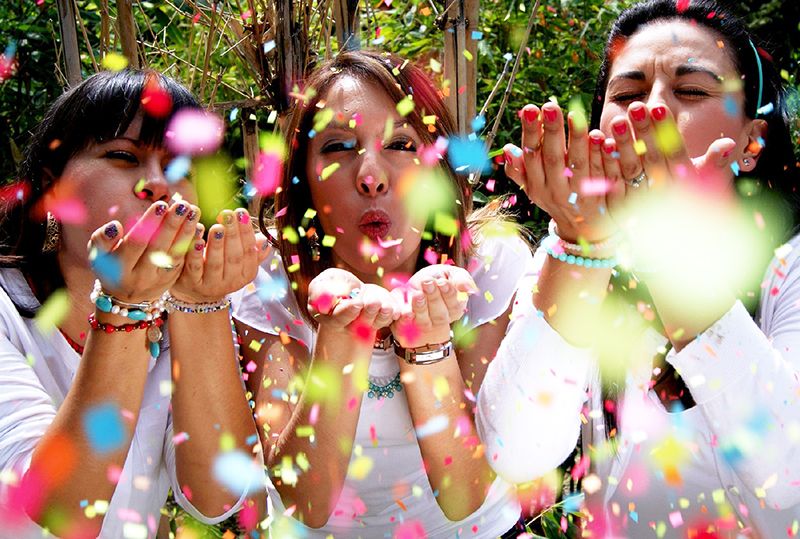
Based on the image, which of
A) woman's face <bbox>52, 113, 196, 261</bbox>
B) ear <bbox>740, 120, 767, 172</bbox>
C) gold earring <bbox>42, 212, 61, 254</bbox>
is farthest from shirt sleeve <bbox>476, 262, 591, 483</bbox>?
gold earring <bbox>42, 212, 61, 254</bbox>

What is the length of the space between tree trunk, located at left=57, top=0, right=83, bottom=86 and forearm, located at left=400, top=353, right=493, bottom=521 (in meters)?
1.13

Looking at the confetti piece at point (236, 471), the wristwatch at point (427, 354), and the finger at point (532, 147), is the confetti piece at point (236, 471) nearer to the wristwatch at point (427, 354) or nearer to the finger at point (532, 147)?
the wristwatch at point (427, 354)

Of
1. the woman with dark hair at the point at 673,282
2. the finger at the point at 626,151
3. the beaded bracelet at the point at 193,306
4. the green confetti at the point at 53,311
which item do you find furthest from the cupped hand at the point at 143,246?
the finger at the point at 626,151

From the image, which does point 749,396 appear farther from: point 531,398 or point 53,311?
point 53,311

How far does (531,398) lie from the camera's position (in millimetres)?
1272

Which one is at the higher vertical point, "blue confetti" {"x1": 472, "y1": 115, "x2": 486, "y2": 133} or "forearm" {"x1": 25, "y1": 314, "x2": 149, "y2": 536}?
"blue confetti" {"x1": 472, "y1": 115, "x2": 486, "y2": 133}

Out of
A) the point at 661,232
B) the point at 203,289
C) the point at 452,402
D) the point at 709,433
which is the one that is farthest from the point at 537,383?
the point at 203,289

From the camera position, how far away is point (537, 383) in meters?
1.26

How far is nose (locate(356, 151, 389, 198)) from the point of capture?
1494mm

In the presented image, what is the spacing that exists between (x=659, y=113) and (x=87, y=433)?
105 centimetres

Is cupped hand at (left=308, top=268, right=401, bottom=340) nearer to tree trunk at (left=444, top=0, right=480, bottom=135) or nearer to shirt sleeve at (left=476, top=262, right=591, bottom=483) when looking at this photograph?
shirt sleeve at (left=476, top=262, right=591, bottom=483)

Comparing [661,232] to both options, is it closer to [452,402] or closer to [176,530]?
[452,402]

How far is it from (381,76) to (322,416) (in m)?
0.75

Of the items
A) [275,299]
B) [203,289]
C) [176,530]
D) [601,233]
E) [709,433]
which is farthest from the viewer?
[176,530]
